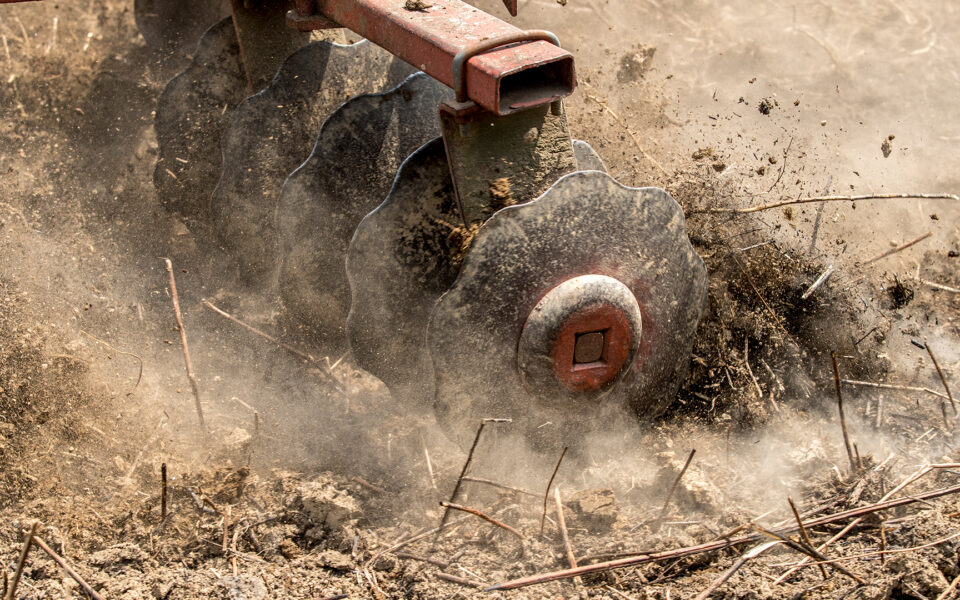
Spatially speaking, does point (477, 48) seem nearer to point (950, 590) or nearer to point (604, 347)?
point (604, 347)

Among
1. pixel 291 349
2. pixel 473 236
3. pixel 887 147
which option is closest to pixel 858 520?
pixel 473 236

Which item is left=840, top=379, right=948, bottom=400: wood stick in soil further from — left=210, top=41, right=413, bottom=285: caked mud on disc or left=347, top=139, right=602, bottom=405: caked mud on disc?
left=210, top=41, right=413, bottom=285: caked mud on disc

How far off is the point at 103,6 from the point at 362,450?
3.53m

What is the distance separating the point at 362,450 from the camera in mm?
3834

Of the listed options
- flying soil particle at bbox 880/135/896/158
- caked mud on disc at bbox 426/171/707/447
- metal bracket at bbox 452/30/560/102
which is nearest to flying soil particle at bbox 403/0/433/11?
metal bracket at bbox 452/30/560/102

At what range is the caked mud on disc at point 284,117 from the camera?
4250 mm

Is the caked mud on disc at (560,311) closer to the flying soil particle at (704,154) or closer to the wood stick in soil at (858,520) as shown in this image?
the wood stick in soil at (858,520)

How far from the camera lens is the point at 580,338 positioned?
10.5 feet

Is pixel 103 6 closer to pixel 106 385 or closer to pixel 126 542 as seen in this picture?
pixel 106 385

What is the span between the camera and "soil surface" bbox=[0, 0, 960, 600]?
3.22 m

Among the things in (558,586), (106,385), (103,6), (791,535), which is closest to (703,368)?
(791,535)

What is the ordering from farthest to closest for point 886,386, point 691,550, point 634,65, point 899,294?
point 634,65 → point 899,294 → point 886,386 → point 691,550

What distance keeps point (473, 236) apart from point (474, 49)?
2.17 ft

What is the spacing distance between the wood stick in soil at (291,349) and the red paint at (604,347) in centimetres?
137
